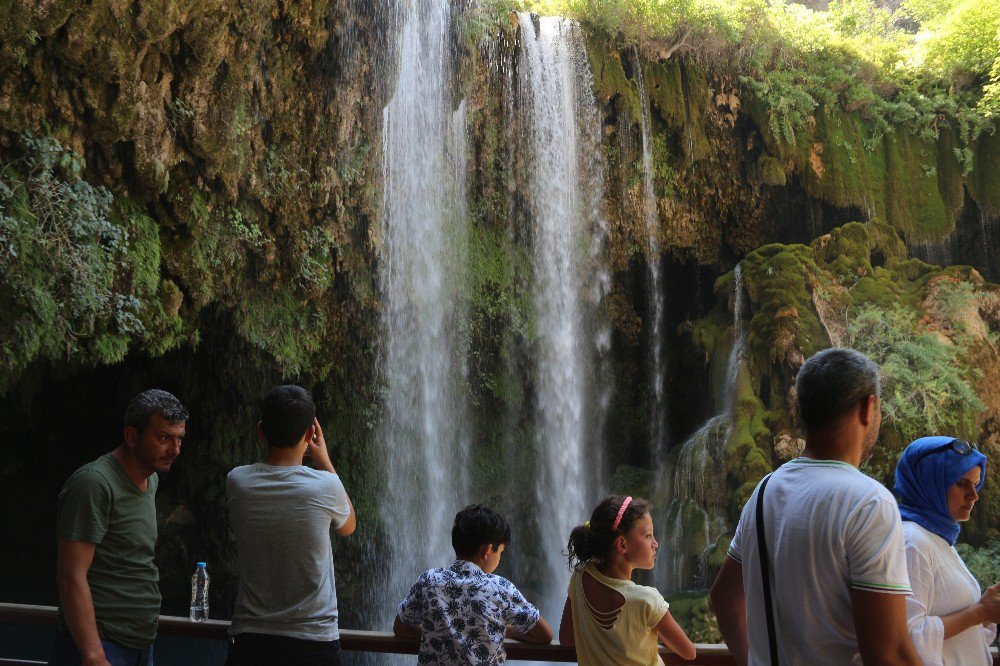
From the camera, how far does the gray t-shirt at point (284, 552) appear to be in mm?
2770

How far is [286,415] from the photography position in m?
2.82

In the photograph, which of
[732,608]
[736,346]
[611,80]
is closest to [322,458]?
[732,608]

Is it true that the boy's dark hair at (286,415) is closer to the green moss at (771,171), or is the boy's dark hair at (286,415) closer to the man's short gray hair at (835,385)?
the man's short gray hair at (835,385)

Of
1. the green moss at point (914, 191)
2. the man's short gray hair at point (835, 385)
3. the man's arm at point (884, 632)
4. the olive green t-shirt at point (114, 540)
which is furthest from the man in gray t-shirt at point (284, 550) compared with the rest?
the green moss at point (914, 191)

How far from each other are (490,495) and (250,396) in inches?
145

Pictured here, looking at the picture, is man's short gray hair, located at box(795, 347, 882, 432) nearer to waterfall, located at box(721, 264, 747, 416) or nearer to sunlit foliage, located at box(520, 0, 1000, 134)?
waterfall, located at box(721, 264, 747, 416)

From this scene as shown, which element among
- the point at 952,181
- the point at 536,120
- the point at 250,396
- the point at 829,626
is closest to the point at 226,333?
the point at 250,396

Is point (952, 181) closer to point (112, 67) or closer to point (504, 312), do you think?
point (504, 312)

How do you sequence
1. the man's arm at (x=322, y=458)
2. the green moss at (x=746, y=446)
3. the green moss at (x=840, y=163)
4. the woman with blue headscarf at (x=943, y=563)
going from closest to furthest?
the woman with blue headscarf at (x=943, y=563) → the man's arm at (x=322, y=458) → the green moss at (x=746, y=446) → the green moss at (x=840, y=163)

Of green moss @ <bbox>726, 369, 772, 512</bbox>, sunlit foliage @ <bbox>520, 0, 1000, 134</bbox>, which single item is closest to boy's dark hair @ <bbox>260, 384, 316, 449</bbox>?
green moss @ <bbox>726, 369, 772, 512</bbox>

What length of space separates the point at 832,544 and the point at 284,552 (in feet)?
5.66

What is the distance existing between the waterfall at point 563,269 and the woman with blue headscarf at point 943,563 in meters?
10.0

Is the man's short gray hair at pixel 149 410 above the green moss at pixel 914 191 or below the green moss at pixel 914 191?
below

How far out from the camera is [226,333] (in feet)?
34.9
